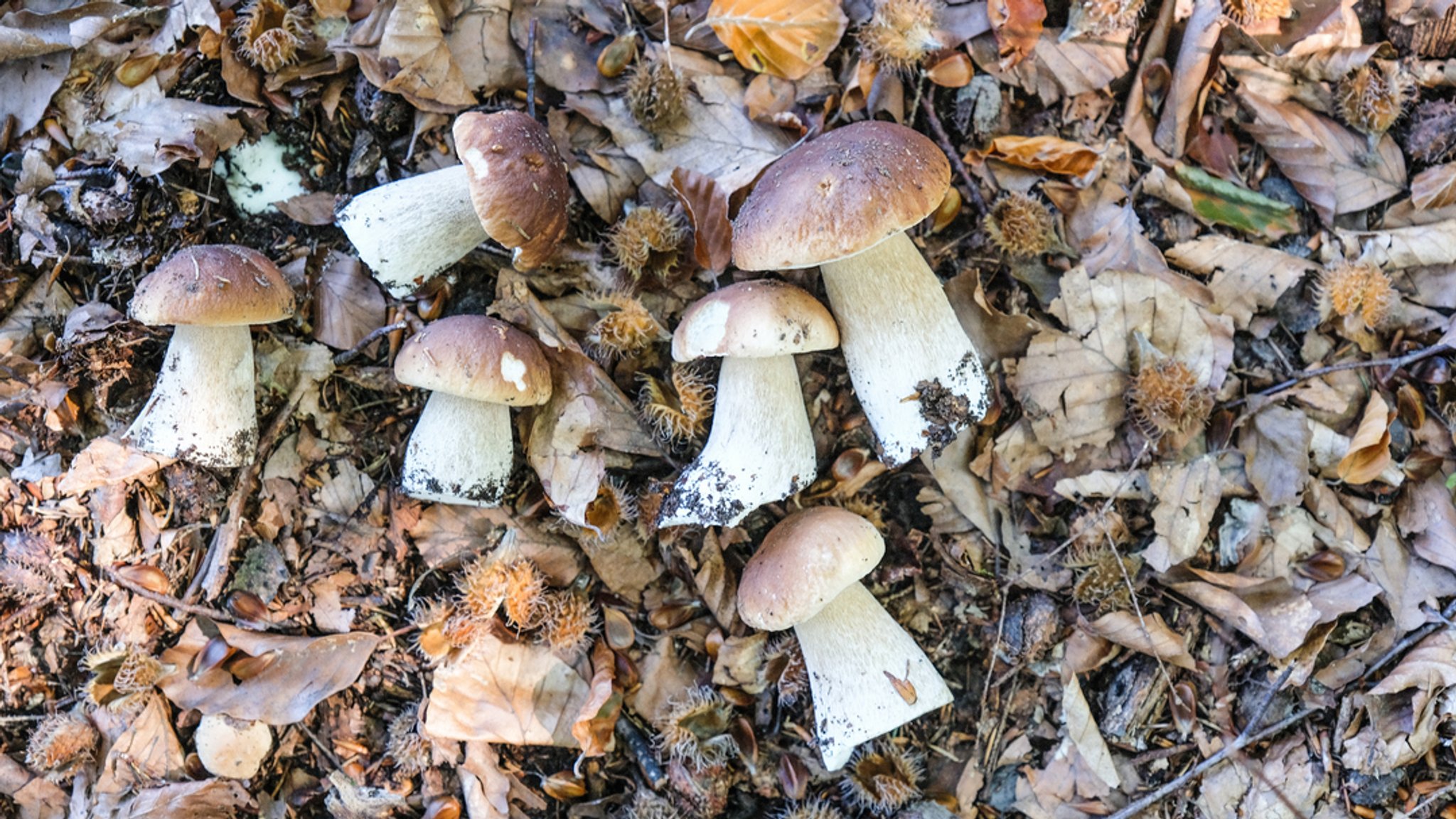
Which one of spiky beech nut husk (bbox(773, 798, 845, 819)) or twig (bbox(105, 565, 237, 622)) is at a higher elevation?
twig (bbox(105, 565, 237, 622))

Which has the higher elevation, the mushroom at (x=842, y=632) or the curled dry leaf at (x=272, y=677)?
the mushroom at (x=842, y=632)

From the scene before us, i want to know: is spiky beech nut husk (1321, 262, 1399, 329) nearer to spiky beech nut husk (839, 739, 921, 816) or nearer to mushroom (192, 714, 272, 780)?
spiky beech nut husk (839, 739, 921, 816)

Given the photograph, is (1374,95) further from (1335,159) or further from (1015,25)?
(1015,25)

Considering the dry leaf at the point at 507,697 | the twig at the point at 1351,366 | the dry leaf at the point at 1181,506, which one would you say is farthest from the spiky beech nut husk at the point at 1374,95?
the dry leaf at the point at 507,697

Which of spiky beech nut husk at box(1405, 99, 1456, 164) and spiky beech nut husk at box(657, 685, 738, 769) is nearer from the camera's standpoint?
spiky beech nut husk at box(657, 685, 738, 769)

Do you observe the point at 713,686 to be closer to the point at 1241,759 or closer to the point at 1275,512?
the point at 1241,759

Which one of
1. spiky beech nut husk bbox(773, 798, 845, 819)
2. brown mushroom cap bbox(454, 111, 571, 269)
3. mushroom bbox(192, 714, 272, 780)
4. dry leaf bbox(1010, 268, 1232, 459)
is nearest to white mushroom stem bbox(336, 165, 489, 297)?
brown mushroom cap bbox(454, 111, 571, 269)

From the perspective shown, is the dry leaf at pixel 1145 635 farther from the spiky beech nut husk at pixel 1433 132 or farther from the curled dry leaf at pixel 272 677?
the curled dry leaf at pixel 272 677
